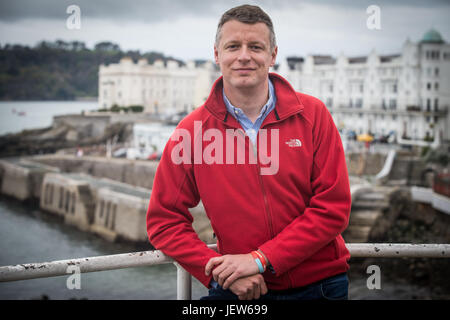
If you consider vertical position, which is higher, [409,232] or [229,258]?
[229,258]

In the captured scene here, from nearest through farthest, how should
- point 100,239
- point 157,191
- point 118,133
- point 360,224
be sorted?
1. point 157,191
2. point 360,224
3. point 100,239
4. point 118,133

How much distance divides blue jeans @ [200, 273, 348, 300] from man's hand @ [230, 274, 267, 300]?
6cm

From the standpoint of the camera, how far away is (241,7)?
5.57 ft

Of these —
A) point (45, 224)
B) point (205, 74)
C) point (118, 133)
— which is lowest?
point (45, 224)

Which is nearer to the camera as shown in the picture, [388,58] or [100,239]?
[100,239]

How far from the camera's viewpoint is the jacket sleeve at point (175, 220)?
174 centimetres

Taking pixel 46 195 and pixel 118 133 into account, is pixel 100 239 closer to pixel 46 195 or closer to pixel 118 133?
pixel 46 195

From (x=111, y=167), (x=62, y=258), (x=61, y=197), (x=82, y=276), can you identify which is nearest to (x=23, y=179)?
(x=111, y=167)

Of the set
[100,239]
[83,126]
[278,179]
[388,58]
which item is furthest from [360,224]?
[83,126]

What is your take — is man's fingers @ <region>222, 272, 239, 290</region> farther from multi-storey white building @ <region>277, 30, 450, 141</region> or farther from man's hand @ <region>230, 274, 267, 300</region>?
multi-storey white building @ <region>277, 30, 450, 141</region>

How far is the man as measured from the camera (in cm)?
169

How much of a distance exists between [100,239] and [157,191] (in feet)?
61.5

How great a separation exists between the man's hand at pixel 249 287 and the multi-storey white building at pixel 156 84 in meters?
39.9
